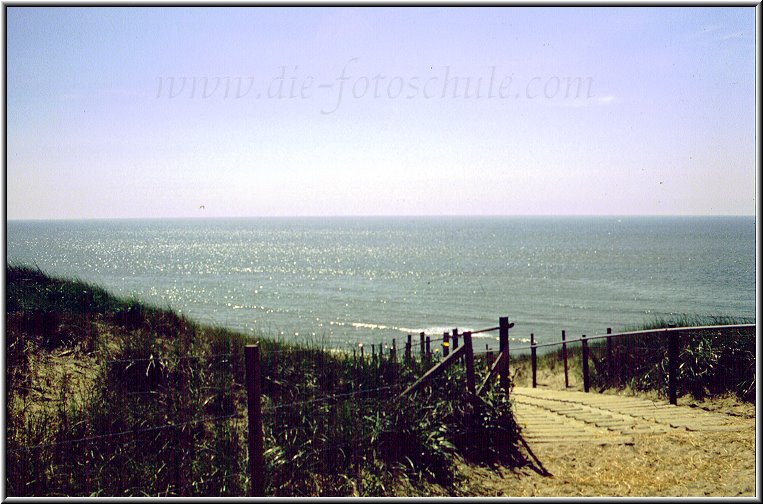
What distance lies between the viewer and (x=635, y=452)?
23.3 feet

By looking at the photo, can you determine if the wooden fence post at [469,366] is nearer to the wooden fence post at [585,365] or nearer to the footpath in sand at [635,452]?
the footpath in sand at [635,452]

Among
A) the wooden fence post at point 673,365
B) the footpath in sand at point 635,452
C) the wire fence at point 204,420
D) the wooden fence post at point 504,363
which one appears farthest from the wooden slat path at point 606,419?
the wire fence at point 204,420

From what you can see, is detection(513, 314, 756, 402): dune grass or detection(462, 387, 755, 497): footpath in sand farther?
detection(513, 314, 756, 402): dune grass

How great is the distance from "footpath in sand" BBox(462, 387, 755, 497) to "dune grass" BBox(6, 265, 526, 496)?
1.48 ft

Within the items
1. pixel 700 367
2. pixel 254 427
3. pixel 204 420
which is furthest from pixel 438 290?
pixel 254 427

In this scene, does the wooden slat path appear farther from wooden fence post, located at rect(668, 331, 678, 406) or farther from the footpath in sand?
wooden fence post, located at rect(668, 331, 678, 406)

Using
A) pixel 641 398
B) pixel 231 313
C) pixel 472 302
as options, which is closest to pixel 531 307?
pixel 472 302

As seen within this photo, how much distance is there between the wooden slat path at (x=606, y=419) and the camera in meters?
7.74

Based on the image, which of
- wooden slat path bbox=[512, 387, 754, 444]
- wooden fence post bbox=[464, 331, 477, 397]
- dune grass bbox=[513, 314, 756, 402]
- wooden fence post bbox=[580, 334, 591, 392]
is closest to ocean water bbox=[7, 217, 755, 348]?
wooden fence post bbox=[580, 334, 591, 392]

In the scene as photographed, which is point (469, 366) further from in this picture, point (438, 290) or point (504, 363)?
point (438, 290)

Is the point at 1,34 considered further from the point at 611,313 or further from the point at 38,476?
the point at 611,313

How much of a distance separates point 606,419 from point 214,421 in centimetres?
522

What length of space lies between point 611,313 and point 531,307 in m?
6.32

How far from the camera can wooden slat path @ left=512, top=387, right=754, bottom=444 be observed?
305 inches
